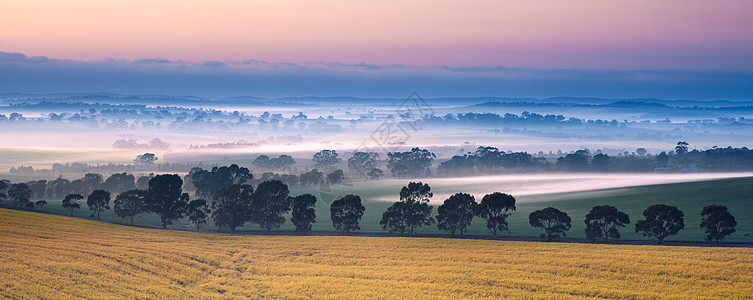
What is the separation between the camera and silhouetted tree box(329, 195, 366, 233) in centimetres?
8569

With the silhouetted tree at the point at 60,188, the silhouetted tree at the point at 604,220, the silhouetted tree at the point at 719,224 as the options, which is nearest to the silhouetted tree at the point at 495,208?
the silhouetted tree at the point at 604,220

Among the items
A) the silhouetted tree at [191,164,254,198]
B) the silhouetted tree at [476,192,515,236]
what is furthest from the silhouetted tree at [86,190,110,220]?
the silhouetted tree at [476,192,515,236]

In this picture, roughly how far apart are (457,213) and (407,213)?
7050mm

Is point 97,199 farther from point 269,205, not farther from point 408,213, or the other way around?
point 408,213

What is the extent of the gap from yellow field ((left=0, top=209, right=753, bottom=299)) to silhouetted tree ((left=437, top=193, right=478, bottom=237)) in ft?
54.4

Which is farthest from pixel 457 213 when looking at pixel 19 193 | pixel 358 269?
pixel 19 193

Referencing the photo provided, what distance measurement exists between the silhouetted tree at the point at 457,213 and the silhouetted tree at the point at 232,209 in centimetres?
2850

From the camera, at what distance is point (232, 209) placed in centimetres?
9000

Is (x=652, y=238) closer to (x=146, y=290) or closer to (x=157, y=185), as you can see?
(x=146, y=290)

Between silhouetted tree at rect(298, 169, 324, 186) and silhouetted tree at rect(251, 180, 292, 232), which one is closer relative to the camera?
silhouetted tree at rect(251, 180, 292, 232)

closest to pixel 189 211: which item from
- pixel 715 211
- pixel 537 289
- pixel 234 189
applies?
pixel 234 189

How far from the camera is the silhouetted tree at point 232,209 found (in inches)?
3514

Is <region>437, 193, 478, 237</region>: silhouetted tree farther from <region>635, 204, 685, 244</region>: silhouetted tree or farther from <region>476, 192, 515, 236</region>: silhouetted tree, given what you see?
<region>635, 204, 685, 244</region>: silhouetted tree

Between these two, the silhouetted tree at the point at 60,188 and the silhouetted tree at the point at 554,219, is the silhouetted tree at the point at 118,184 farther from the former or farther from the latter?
the silhouetted tree at the point at 554,219
